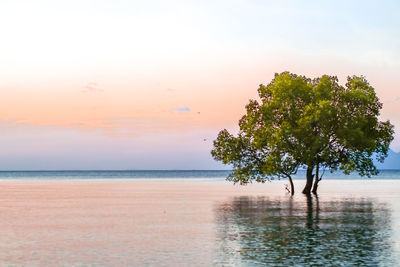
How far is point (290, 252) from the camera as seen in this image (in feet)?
113

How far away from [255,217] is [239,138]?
3682 centimetres

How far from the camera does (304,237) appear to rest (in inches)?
1633

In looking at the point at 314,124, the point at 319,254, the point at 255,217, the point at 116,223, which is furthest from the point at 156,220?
the point at 314,124

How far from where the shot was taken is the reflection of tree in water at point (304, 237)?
106 ft

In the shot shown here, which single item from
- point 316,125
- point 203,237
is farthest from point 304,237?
point 316,125

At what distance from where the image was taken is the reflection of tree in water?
32.2 metres

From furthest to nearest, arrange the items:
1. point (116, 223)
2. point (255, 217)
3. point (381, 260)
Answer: point (255, 217), point (116, 223), point (381, 260)

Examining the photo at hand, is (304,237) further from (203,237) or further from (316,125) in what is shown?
(316,125)

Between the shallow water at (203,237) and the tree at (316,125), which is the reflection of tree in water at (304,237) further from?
the tree at (316,125)

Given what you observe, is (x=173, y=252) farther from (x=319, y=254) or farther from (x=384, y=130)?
(x=384, y=130)

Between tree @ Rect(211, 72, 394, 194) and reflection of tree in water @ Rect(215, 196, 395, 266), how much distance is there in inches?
853

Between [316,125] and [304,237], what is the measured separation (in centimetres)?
4758

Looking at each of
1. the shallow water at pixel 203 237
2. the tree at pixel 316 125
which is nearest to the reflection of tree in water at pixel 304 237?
the shallow water at pixel 203 237

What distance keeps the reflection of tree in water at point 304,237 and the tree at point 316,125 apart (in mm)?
21658
